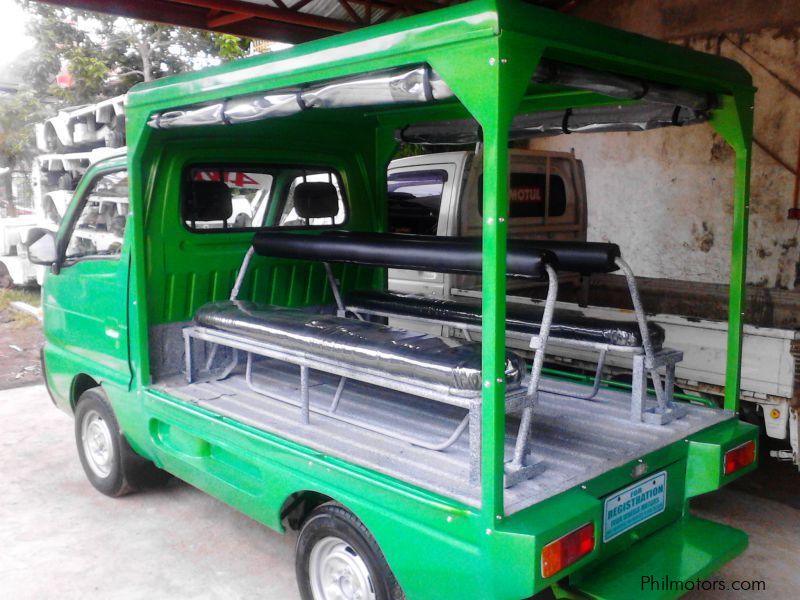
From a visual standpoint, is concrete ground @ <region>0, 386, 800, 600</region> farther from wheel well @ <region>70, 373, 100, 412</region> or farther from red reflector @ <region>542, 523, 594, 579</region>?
red reflector @ <region>542, 523, 594, 579</region>

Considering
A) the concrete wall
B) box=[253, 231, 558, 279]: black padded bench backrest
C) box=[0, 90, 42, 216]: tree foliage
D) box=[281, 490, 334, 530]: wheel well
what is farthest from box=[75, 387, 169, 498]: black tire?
box=[0, 90, 42, 216]: tree foliage

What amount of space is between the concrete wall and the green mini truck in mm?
4831

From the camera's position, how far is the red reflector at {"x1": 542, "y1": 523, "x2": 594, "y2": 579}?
81.6 inches

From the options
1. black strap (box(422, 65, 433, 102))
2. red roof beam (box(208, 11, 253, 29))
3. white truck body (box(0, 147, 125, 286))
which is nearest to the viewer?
black strap (box(422, 65, 433, 102))

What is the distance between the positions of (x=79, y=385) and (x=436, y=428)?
2.50m

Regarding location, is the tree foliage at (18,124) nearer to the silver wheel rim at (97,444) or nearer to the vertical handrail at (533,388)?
the silver wheel rim at (97,444)

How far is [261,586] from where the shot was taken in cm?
332

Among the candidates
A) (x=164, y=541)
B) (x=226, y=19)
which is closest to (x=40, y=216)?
(x=226, y=19)

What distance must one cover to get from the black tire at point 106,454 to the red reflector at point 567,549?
268 cm

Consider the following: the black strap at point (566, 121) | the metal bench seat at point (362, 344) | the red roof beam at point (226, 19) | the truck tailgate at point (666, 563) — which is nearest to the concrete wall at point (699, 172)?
the red roof beam at point (226, 19)

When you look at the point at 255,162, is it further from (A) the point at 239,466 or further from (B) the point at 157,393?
(A) the point at 239,466

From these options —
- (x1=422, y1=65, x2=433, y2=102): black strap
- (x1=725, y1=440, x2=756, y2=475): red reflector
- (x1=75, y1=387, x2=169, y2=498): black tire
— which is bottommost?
(x1=75, y1=387, x2=169, y2=498): black tire

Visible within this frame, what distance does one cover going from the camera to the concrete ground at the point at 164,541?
3340 millimetres

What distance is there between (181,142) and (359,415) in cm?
170
